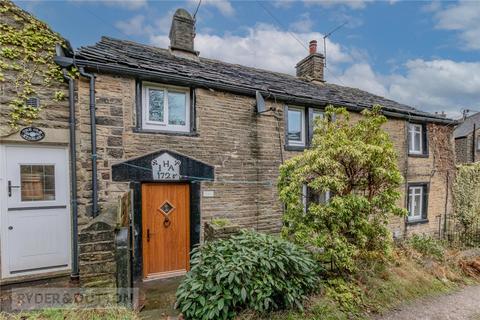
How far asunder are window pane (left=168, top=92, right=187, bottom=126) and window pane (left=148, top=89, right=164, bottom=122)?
23 cm

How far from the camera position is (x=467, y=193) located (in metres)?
11.2

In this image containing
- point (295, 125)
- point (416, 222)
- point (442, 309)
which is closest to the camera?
point (442, 309)

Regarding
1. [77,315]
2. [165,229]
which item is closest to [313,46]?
[165,229]

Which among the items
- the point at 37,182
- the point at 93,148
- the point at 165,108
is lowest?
the point at 37,182

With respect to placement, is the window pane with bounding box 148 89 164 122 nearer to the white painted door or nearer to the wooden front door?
the wooden front door

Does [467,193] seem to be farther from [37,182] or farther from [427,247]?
[37,182]

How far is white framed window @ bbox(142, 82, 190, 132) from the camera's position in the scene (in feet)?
19.7

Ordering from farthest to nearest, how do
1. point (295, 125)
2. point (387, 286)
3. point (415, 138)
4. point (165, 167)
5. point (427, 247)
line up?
1. point (415, 138)
2. point (295, 125)
3. point (427, 247)
4. point (165, 167)
5. point (387, 286)

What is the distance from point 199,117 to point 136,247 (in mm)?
3570

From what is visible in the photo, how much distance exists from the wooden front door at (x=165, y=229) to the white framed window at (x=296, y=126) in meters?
3.89

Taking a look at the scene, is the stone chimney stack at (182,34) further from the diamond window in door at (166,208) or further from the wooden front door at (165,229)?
the diamond window in door at (166,208)

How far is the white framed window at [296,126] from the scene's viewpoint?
8039 mm

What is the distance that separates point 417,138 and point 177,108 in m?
11.0

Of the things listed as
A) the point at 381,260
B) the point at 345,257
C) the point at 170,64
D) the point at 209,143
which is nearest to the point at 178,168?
the point at 209,143
